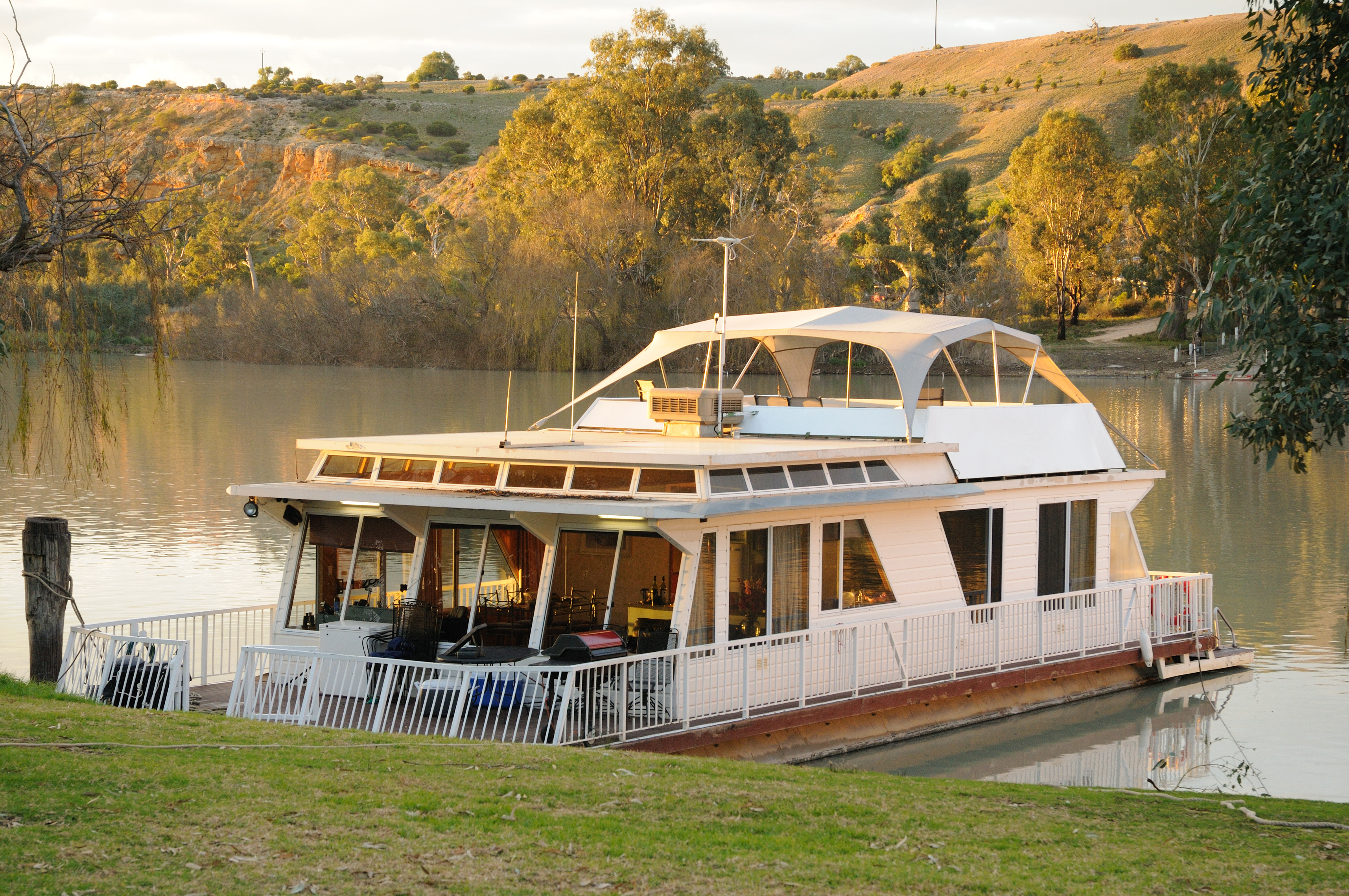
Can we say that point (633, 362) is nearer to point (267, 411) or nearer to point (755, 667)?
point (755, 667)

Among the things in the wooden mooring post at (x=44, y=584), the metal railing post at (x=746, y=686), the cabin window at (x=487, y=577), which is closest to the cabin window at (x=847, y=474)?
the metal railing post at (x=746, y=686)

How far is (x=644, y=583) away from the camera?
523 inches

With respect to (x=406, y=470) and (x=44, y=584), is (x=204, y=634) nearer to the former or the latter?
(x=44, y=584)

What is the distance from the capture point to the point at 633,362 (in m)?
17.7

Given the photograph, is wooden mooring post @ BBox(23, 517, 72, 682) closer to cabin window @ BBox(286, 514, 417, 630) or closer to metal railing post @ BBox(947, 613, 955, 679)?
cabin window @ BBox(286, 514, 417, 630)

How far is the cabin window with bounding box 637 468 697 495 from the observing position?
39.9 ft

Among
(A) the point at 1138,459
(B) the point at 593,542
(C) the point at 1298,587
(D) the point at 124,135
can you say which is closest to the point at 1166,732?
(B) the point at 593,542

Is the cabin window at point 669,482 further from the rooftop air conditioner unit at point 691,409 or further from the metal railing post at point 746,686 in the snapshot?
the rooftop air conditioner unit at point 691,409

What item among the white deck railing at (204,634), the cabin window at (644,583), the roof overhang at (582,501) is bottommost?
the white deck railing at (204,634)

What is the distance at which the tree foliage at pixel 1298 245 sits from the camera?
847 centimetres

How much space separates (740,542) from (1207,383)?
62484 millimetres

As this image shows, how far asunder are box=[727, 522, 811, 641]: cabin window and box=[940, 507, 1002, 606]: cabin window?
231cm

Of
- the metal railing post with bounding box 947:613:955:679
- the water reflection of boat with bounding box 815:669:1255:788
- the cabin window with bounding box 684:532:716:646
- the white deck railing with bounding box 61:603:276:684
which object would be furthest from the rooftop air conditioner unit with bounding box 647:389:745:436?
the white deck railing with bounding box 61:603:276:684

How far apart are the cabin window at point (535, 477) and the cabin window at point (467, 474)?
6.6 inches
